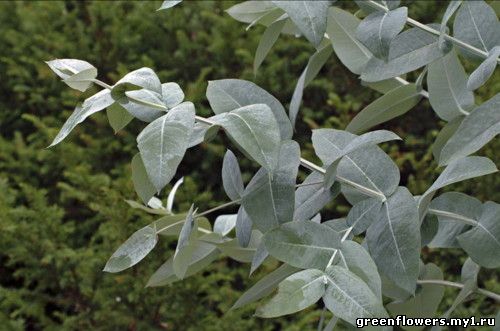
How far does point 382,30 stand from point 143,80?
31 centimetres

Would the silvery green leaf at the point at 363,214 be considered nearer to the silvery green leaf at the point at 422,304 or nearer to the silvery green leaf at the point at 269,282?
the silvery green leaf at the point at 269,282

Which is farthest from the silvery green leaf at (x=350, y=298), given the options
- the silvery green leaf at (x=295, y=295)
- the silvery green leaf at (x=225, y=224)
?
the silvery green leaf at (x=225, y=224)

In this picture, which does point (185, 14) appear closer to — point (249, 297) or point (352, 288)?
point (249, 297)

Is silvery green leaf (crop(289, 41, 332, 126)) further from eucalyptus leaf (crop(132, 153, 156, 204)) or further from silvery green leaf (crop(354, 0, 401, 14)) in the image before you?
eucalyptus leaf (crop(132, 153, 156, 204))

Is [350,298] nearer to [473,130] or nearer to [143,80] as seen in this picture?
[473,130]

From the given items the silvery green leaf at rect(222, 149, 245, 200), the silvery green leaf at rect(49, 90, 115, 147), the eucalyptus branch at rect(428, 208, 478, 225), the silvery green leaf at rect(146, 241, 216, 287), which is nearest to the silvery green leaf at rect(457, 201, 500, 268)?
the eucalyptus branch at rect(428, 208, 478, 225)

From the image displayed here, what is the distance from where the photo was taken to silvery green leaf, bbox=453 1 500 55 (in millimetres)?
1188

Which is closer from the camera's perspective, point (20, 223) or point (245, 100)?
point (245, 100)

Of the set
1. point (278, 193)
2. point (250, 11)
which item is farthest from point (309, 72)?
point (278, 193)

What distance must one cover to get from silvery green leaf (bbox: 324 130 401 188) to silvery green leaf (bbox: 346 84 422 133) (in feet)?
0.92

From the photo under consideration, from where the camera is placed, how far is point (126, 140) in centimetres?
303

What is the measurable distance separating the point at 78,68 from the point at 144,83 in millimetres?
127

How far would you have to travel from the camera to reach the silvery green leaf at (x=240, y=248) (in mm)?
1432

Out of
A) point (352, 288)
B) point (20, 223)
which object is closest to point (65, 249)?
point (20, 223)
